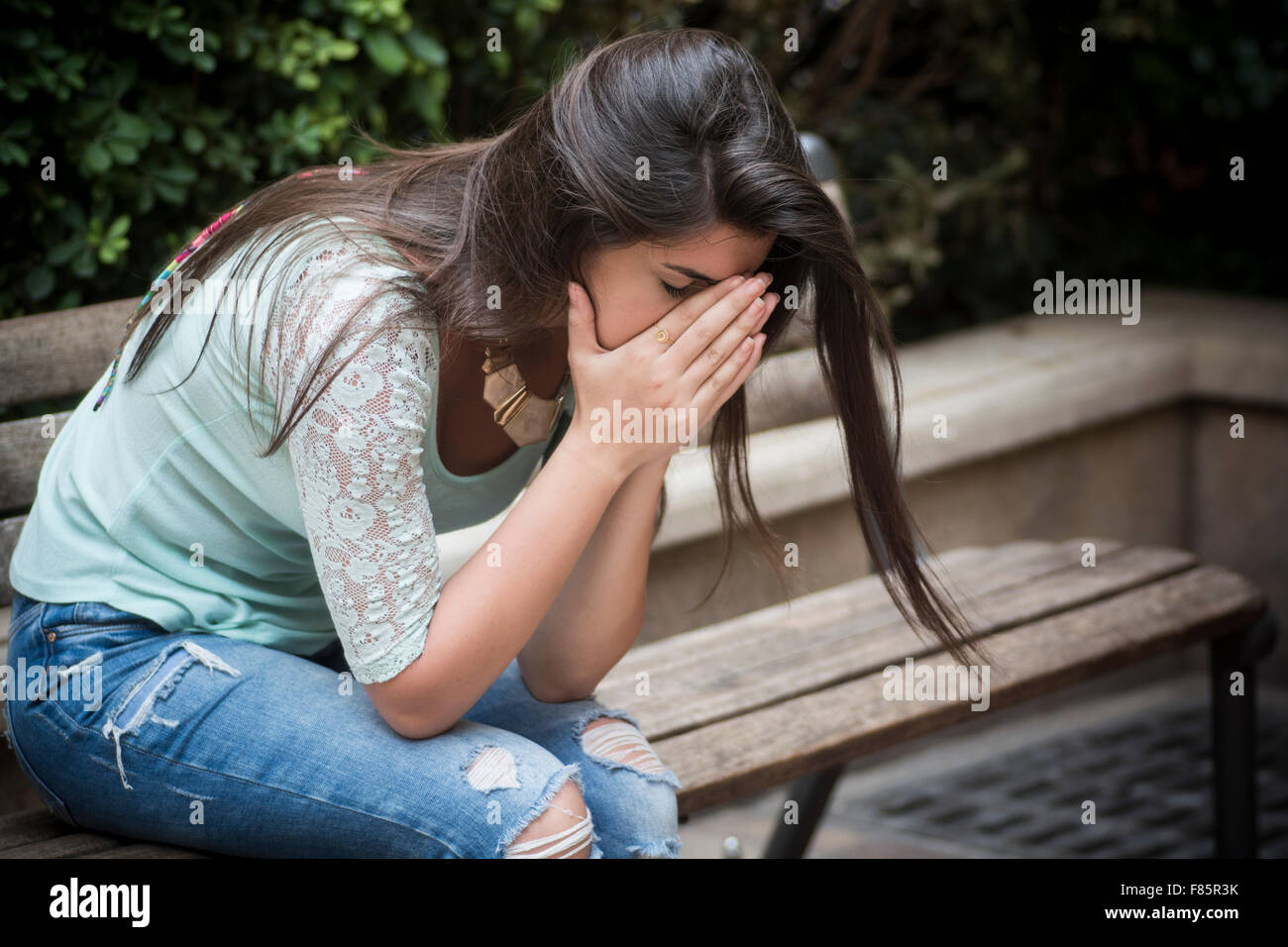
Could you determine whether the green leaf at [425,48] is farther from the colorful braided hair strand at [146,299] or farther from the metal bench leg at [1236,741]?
the metal bench leg at [1236,741]

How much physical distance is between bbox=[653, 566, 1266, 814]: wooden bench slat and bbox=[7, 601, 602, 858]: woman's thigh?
1.12ft

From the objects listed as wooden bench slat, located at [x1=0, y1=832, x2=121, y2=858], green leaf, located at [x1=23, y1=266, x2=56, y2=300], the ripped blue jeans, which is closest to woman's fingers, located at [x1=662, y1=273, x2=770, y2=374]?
the ripped blue jeans

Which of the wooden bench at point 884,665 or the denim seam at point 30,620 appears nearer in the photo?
the denim seam at point 30,620

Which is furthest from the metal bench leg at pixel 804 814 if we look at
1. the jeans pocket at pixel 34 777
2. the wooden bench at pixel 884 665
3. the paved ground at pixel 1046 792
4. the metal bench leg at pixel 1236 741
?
the jeans pocket at pixel 34 777

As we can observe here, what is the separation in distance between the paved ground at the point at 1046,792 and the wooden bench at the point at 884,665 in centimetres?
59

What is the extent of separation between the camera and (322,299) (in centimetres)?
154

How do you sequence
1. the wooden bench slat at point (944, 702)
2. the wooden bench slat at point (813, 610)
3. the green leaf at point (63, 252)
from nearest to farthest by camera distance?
the wooden bench slat at point (944, 702) → the wooden bench slat at point (813, 610) → the green leaf at point (63, 252)

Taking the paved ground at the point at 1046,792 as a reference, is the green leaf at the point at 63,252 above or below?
above

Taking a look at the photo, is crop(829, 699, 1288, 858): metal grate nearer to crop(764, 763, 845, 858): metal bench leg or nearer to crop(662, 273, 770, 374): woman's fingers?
crop(764, 763, 845, 858): metal bench leg

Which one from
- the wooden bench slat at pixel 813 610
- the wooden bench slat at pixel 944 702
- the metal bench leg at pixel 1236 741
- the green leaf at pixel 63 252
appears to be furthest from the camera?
the green leaf at pixel 63 252

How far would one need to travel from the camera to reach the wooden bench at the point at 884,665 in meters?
1.99
